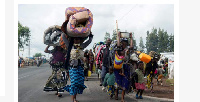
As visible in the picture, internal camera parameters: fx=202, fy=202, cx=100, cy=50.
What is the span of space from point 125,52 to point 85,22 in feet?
5.04

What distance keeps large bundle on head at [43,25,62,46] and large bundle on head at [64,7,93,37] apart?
2.91 ft

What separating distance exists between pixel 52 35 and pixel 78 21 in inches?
60.8

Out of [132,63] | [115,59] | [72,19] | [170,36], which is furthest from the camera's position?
[170,36]

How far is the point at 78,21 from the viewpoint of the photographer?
232 inches

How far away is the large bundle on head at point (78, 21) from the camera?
18.7 feet

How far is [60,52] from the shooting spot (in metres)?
7.25

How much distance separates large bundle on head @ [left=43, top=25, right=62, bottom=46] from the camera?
6.87m

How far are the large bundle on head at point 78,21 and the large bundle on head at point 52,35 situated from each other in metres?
0.89

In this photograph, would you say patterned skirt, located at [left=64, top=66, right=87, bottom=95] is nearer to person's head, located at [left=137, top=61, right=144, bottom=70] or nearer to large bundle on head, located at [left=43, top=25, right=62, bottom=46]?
large bundle on head, located at [left=43, top=25, right=62, bottom=46]

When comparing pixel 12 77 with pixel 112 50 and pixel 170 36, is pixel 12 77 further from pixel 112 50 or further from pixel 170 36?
pixel 170 36

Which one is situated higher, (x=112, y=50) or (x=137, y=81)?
(x=112, y=50)

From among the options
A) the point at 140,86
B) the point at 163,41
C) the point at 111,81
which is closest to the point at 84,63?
the point at 111,81

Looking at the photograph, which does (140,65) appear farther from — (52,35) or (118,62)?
(52,35)

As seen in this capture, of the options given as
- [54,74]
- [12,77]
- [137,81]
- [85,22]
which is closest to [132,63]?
[137,81]
